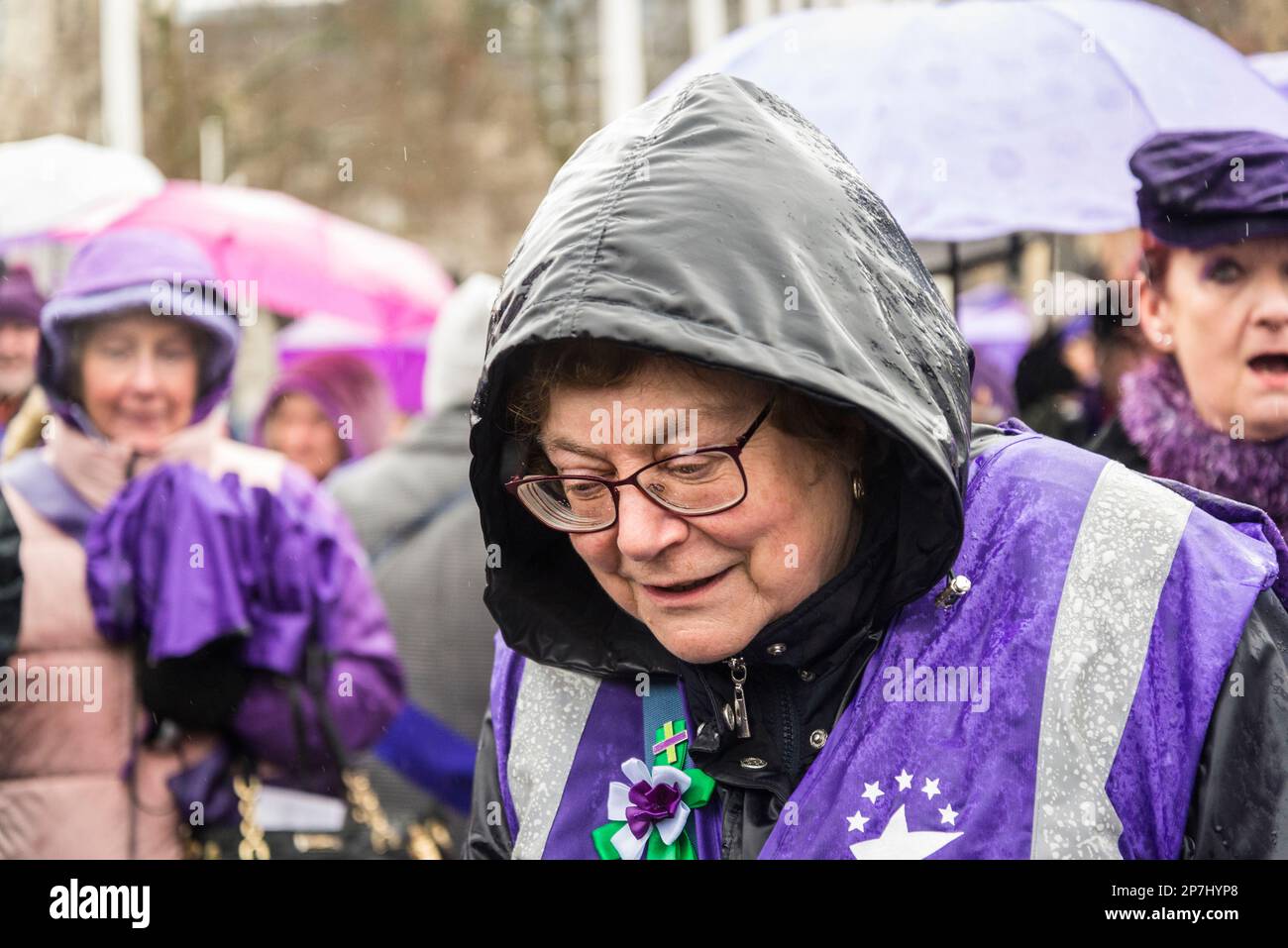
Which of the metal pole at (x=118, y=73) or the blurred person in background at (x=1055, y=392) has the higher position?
the metal pole at (x=118, y=73)

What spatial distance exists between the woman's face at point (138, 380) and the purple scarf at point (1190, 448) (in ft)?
7.51

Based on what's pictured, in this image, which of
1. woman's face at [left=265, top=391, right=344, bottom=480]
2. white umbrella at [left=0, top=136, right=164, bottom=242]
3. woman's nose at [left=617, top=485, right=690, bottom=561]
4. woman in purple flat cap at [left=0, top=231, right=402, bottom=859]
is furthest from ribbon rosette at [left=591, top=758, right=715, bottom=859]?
woman's face at [left=265, top=391, right=344, bottom=480]

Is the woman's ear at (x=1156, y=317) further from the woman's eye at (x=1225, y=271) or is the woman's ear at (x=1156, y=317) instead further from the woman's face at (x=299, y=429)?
the woman's face at (x=299, y=429)

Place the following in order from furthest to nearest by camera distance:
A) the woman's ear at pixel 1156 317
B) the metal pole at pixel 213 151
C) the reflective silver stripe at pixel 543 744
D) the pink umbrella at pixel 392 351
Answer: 1. the metal pole at pixel 213 151
2. the pink umbrella at pixel 392 351
3. the woman's ear at pixel 1156 317
4. the reflective silver stripe at pixel 543 744

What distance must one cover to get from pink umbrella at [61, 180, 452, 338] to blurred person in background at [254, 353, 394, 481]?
0.31 m

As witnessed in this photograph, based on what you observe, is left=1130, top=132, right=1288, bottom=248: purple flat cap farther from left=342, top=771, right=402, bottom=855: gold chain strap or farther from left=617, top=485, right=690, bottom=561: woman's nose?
left=342, top=771, right=402, bottom=855: gold chain strap

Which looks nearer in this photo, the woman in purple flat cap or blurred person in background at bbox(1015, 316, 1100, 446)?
the woman in purple flat cap

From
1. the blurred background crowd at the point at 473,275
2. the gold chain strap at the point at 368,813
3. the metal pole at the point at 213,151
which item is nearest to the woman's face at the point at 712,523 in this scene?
the blurred background crowd at the point at 473,275

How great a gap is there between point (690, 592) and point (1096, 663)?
1.56ft

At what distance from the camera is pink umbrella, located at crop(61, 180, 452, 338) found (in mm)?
5262

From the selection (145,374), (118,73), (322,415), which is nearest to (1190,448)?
(145,374)

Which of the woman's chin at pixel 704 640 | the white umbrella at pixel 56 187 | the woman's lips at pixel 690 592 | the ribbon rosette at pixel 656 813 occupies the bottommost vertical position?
the ribbon rosette at pixel 656 813

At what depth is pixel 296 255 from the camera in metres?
6.04

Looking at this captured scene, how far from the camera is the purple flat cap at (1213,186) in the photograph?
254 cm
